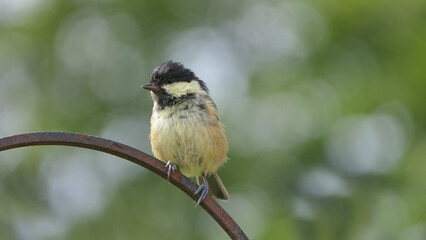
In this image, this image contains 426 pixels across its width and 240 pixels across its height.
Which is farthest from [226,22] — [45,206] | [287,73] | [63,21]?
[45,206]

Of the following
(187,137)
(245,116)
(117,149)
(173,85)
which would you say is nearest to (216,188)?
(187,137)

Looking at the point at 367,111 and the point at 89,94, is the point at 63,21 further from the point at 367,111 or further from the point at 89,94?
the point at 367,111

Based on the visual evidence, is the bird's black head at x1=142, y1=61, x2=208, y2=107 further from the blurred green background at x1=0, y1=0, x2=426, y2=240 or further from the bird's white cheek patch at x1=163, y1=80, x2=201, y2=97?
the blurred green background at x1=0, y1=0, x2=426, y2=240

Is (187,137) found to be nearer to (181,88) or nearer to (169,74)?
(181,88)

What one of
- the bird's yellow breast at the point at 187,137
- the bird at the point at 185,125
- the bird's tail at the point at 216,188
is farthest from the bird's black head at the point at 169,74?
the bird's tail at the point at 216,188

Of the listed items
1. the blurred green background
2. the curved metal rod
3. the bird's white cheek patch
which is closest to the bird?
the bird's white cheek patch

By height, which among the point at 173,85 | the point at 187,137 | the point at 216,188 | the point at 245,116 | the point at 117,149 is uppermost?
the point at 245,116

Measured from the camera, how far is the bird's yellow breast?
4070 millimetres

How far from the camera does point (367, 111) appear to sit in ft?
21.6

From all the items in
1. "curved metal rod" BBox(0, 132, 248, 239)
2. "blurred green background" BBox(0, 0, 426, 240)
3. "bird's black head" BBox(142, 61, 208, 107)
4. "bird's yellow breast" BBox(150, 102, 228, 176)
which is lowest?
"curved metal rod" BBox(0, 132, 248, 239)

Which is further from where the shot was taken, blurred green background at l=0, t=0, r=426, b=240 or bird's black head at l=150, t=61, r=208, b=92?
blurred green background at l=0, t=0, r=426, b=240

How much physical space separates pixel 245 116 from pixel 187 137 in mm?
3422

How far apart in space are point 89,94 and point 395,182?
3.93m

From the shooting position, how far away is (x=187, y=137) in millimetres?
4059
